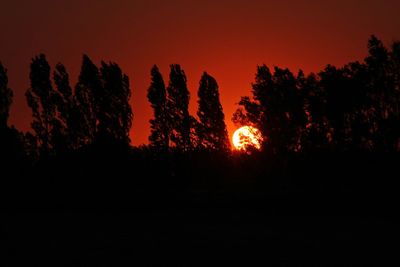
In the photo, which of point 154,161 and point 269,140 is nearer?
point 269,140

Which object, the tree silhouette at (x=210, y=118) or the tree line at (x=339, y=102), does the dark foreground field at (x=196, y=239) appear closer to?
the tree line at (x=339, y=102)

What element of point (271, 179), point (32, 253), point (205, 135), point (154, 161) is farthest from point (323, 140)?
point (32, 253)

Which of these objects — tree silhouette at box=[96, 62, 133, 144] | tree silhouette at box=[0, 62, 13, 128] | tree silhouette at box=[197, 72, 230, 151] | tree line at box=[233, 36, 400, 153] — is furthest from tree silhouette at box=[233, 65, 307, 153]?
tree silhouette at box=[0, 62, 13, 128]

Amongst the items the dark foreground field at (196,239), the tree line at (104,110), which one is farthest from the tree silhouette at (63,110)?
the dark foreground field at (196,239)

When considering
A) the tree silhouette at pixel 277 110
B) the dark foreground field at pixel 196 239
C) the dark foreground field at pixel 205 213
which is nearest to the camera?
the dark foreground field at pixel 196 239

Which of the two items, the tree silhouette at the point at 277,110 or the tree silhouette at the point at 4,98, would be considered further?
the tree silhouette at the point at 4,98

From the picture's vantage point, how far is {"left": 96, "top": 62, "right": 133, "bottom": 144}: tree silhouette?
45.1 meters

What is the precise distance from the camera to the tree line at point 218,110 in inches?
1533

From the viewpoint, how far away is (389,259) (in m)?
Result: 15.0

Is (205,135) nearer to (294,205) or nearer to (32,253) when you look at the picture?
(294,205)

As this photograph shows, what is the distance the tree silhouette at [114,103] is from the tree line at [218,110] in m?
0.09

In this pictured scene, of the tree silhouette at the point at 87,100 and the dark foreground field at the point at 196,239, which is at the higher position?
the tree silhouette at the point at 87,100

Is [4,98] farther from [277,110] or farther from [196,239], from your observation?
[196,239]

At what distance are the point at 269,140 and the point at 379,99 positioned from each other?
38.5 feet
